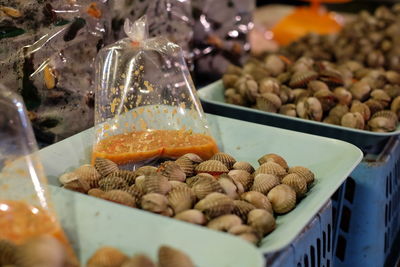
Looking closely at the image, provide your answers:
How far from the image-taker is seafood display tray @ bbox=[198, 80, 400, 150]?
1.01 meters

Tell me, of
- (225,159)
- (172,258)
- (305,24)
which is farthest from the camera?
(305,24)

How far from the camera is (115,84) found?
964mm

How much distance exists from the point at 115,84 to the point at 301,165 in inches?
14.8

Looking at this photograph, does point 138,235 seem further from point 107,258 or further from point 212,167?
point 212,167

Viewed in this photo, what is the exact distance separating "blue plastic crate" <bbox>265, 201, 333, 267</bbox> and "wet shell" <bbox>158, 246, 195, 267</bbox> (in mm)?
115

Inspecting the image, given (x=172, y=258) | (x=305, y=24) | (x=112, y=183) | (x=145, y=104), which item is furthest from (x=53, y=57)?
(x=305, y=24)

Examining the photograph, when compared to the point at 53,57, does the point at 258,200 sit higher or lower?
lower

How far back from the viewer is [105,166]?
0.84 metres

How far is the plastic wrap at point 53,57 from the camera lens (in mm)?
887

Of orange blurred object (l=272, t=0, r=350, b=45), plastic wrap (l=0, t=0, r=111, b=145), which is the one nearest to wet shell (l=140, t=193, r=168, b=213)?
plastic wrap (l=0, t=0, r=111, b=145)

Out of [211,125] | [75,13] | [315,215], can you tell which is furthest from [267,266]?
[75,13]

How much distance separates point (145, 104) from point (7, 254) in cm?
48

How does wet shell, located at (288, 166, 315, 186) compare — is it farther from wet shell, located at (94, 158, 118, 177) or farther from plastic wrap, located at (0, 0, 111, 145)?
plastic wrap, located at (0, 0, 111, 145)

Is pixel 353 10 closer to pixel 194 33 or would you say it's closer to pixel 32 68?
pixel 194 33
